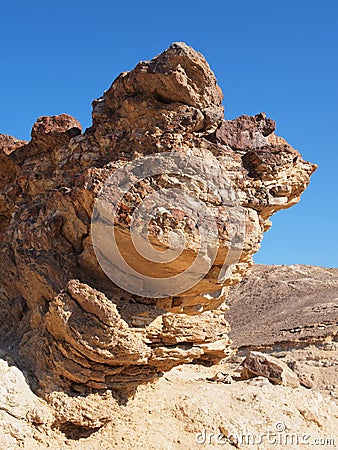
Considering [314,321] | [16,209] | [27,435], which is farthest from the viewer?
[314,321]

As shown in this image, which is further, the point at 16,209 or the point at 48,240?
the point at 16,209

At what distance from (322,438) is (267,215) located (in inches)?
168

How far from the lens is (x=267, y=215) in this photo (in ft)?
29.3

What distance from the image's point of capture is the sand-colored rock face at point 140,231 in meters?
7.45

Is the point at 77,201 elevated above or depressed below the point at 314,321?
below

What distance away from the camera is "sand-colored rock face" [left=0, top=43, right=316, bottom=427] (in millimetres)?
7453

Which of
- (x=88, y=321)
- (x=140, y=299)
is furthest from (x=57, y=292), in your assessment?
(x=140, y=299)

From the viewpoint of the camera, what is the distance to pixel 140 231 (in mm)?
7227

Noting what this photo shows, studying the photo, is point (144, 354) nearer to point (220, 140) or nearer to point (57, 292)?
point (57, 292)

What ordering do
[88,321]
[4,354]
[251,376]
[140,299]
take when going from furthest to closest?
1. [251,376]
2. [140,299]
3. [4,354]
4. [88,321]

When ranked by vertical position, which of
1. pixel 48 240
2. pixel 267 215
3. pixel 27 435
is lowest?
pixel 27 435

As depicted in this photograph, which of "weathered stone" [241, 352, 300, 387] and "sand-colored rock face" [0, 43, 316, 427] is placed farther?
"weathered stone" [241, 352, 300, 387]

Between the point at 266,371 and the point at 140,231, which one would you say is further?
the point at 266,371

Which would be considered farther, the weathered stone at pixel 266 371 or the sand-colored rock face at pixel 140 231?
the weathered stone at pixel 266 371
